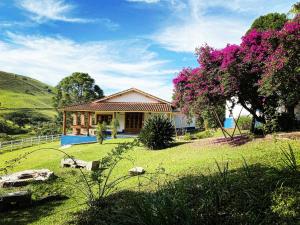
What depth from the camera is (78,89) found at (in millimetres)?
56656

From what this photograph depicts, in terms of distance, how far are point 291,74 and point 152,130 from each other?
8198 mm

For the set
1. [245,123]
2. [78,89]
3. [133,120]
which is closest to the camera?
[245,123]

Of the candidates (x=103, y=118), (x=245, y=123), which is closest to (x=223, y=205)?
(x=245, y=123)

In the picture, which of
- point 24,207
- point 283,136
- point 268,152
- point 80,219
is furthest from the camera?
point 283,136

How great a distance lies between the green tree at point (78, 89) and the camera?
5562 centimetres

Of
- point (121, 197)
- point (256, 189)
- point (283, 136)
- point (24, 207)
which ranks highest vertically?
point (283, 136)

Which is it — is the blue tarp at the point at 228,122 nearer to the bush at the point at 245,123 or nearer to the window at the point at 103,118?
the bush at the point at 245,123

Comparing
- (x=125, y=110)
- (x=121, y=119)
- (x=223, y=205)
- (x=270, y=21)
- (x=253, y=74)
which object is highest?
(x=270, y=21)

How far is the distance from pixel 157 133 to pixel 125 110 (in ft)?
47.2

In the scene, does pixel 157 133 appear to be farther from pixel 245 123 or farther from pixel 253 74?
pixel 245 123

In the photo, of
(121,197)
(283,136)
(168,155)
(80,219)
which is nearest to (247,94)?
(283,136)

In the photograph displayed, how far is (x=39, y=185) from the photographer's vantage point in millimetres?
10234

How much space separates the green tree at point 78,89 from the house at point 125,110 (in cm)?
2158

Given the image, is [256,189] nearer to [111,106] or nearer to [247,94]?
[247,94]
